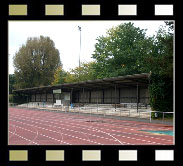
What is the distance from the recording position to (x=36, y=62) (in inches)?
2517

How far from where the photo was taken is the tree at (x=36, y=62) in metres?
64.5

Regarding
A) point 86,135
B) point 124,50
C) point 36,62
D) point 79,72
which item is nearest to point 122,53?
point 124,50

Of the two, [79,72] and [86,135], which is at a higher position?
[79,72]

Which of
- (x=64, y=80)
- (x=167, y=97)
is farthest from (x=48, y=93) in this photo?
(x=167, y=97)

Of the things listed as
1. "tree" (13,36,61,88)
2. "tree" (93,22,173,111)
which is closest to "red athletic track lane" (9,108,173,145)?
"tree" (93,22,173,111)

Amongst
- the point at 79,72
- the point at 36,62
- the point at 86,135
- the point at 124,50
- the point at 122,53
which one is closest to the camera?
the point at 86,135

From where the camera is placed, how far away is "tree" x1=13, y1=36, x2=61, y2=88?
64500mm

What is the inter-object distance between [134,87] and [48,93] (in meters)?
24.9

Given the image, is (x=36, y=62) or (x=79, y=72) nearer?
(x=79, y=72)

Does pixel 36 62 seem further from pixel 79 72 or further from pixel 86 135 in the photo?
pixel 86 135

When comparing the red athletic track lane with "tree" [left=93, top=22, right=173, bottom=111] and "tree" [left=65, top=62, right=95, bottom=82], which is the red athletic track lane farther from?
"tree" [left=65, top=62, right=95, bottom=82]

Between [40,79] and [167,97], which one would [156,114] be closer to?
[167,97]

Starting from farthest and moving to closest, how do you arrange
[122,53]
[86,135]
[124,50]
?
[124,50] → [122,53] → [86,135]

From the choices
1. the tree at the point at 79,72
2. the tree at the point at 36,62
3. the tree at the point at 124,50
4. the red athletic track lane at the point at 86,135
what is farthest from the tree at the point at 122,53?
the red athletic track lane at the point at 86,135
